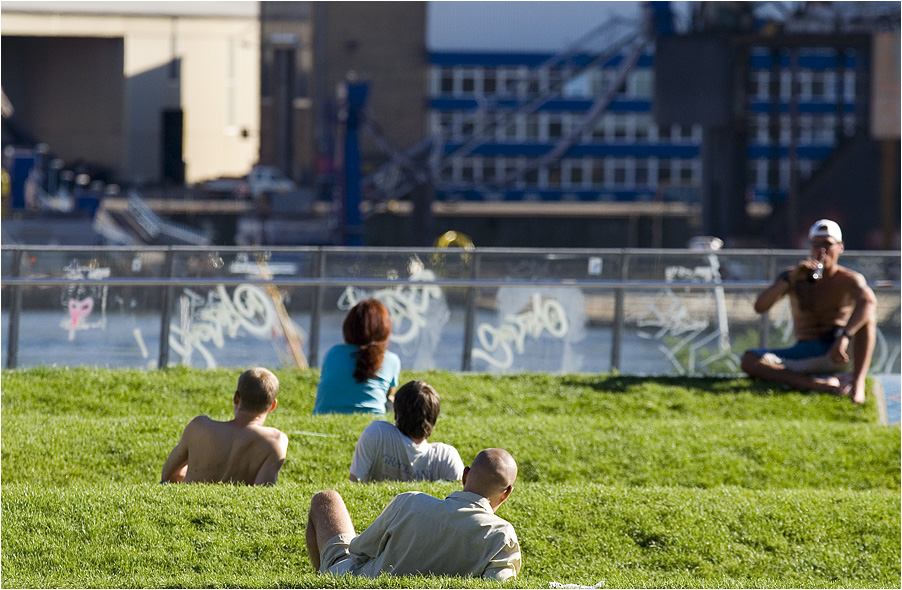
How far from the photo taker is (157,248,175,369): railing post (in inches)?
482

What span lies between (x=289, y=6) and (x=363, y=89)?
884 inches

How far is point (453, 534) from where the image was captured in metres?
4.82

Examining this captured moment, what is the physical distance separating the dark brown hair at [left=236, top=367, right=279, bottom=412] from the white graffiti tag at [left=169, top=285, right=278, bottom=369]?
596cm

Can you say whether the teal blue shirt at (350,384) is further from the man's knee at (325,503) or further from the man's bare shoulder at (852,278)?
the man's bare shoulder at (852,278)

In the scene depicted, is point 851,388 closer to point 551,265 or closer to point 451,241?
point 551,265

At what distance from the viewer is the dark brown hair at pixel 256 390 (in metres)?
6.34

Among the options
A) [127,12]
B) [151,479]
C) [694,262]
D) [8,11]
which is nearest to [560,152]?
[127,12]

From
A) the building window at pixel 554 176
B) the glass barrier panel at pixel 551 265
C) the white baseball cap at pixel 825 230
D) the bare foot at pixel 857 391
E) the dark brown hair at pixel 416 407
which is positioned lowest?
the bare foot at pixel 857 391

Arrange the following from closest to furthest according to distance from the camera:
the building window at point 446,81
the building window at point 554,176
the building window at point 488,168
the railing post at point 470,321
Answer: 1. the railing post at point 470,321
2. the building window at point 446,81
3. the building window at point 554,176
4. the building window at point 488,168

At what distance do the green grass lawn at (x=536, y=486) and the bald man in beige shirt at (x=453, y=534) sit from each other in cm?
9

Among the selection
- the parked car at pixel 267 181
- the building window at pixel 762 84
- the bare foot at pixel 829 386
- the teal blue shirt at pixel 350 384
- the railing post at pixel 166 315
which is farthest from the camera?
the building window at pixel 762 84

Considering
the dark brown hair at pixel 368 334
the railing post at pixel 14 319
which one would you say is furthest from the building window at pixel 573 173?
the dark brown hair at pixel 368 334

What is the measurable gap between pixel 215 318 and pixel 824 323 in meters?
5.60

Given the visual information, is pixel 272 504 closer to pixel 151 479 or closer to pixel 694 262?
pixel 151 479
